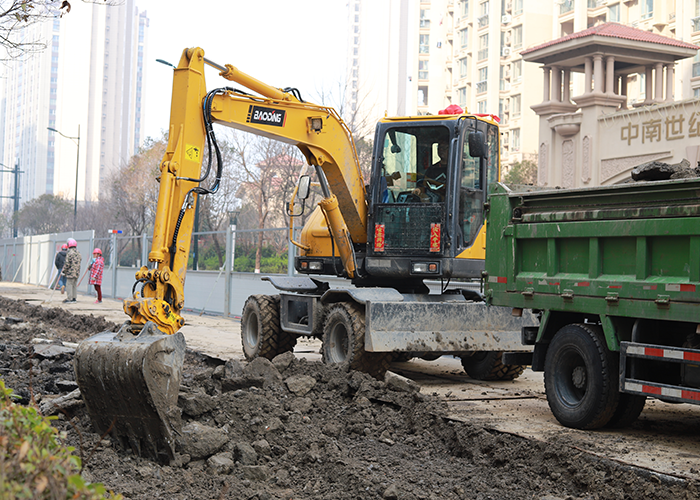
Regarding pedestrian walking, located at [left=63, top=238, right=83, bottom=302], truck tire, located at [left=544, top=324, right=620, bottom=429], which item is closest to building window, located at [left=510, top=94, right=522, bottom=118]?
pedestrian walking, located at [left=63, top=238, right=83, bottom=302]

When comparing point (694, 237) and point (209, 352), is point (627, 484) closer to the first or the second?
point (694, 237)

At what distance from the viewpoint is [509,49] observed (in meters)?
67.0

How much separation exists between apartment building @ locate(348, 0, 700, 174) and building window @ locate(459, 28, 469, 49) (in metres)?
0.09

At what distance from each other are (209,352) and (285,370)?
402 centimetres

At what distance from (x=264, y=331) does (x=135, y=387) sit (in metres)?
5.43

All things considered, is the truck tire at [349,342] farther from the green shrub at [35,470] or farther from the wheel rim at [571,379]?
the green shrub at [35,470]

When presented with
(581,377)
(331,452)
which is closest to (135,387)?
(331,452)

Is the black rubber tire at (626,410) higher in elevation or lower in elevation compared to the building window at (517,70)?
lower

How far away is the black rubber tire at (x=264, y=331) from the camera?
1162 cm

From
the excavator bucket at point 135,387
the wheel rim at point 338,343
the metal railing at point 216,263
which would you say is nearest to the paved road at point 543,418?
the wheel rim at point 338,343

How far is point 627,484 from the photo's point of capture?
544 cm

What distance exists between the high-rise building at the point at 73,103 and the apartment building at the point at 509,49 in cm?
6065

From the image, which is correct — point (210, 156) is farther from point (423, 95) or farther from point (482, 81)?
point (423, 95)

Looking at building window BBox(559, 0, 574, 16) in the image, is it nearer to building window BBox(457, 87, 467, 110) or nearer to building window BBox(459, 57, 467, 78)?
building window BBox(459, 57, 467, 78)
